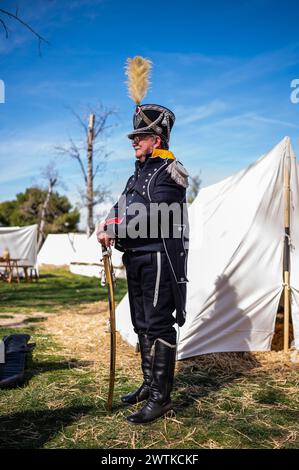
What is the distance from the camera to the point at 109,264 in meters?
3.34

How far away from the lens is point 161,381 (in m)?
3.16

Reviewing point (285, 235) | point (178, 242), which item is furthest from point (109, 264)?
point (285, 235)

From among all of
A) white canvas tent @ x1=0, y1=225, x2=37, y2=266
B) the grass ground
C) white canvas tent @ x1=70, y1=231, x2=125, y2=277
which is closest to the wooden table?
white canvas tent @ x1=0, y1=225, x2=37, y2=266

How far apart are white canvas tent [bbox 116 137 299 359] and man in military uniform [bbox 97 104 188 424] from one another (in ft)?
4.51

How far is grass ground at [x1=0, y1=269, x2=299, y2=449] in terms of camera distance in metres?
2.83

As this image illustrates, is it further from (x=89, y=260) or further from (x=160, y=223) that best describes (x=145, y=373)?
(x=89, y=260)

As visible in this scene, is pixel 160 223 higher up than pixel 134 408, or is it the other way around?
pixel 160 223

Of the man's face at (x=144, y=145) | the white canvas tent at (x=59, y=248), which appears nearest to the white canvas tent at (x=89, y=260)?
the white canvas tent at (x=59, y=248)

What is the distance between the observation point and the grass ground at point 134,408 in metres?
2.83

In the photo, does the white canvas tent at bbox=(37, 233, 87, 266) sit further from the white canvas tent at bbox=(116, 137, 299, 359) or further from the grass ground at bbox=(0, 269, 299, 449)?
the white canvas tent at bbox=(116, 137, 299, 359)

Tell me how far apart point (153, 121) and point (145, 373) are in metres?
1.91

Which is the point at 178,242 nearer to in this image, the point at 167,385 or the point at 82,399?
the point at 167,385

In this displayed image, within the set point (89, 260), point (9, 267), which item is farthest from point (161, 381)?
point (89, 260)

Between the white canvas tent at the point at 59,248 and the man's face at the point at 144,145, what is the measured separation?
22.3 m
